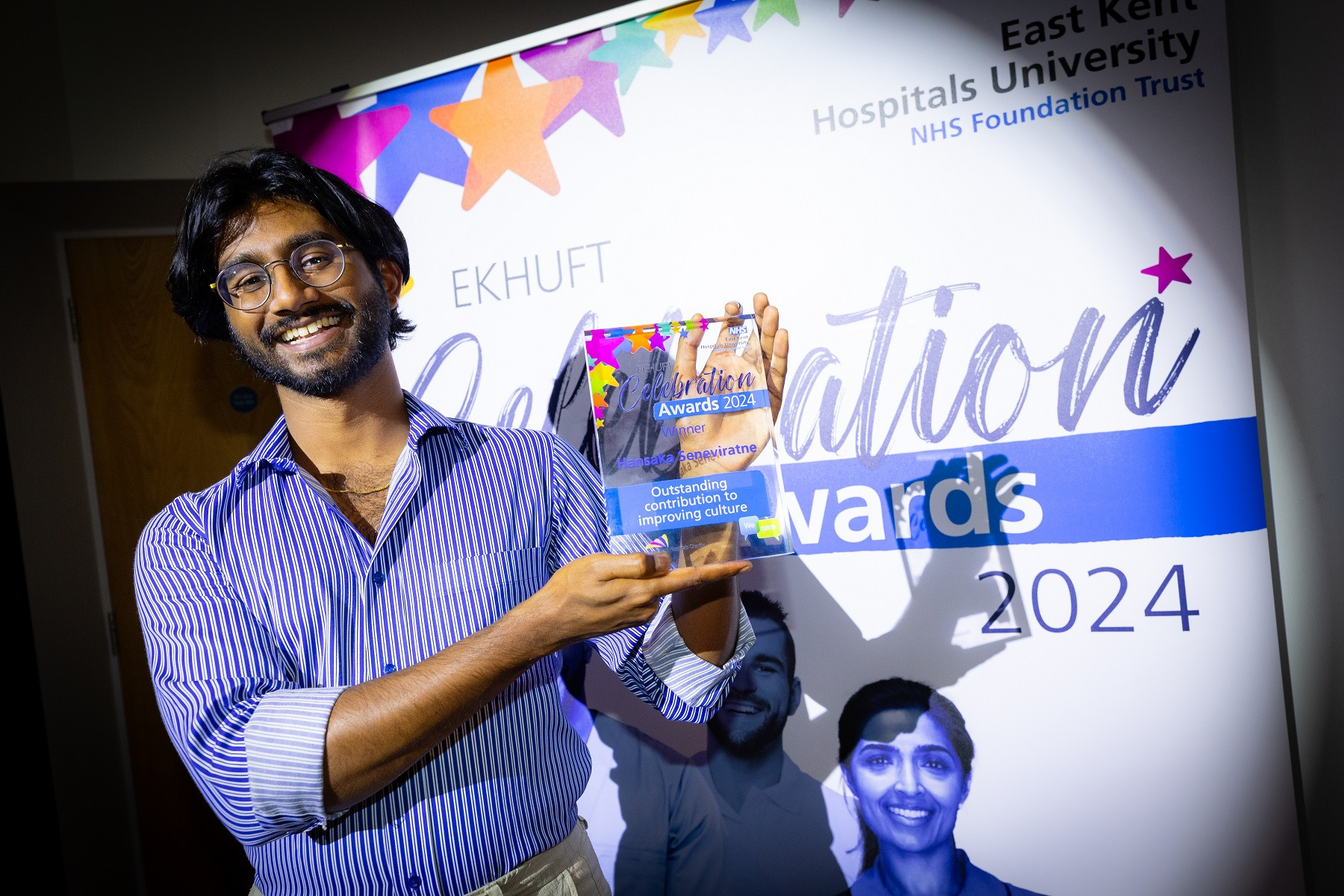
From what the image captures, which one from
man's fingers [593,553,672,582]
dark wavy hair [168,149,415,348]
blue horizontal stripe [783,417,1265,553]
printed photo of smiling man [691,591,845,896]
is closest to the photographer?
man's fingers [593,553,672,582]

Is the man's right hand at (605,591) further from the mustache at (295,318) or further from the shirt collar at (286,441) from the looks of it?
the mustache at (295,318)

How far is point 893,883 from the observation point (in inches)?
73.0

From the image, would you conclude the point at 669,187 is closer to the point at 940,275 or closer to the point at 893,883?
the point at 940,275

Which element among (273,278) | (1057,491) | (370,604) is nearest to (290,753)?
(370,604)

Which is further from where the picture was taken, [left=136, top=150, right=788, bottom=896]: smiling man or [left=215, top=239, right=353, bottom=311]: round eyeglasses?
[left=215, top=239, right=353, bottom=311]: round eyeglasses

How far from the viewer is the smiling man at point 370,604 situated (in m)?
1.06

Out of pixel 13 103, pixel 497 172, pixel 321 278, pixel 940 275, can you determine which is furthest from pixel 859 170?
pixel 13 103

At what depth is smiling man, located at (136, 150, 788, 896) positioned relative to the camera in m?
1.06

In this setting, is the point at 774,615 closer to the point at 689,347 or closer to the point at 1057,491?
the point at 1057,491

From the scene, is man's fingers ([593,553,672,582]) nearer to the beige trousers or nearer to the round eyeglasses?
the beige trousers

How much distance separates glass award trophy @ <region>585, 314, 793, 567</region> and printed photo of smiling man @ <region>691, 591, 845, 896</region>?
2.84 feet

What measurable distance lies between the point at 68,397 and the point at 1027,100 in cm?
307

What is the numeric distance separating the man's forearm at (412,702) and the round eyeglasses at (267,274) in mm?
622

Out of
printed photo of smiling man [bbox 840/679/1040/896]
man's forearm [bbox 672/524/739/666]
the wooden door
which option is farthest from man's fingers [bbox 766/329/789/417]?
the wooden door
